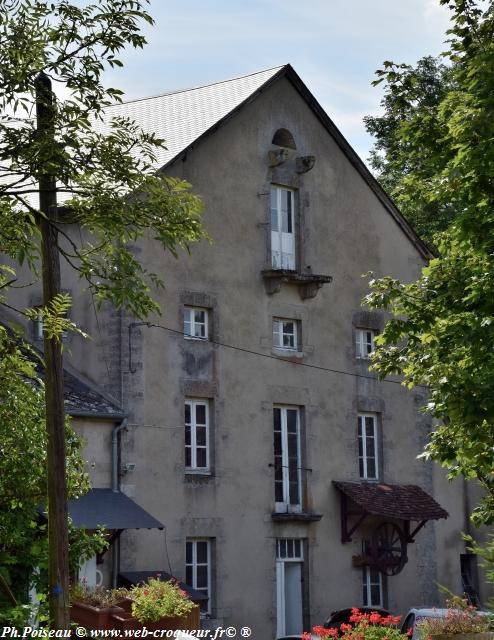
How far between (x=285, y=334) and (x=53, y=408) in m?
14.9

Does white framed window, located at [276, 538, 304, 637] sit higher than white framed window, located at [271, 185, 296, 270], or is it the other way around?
white framed window, located at [271, 185, 296, 270]

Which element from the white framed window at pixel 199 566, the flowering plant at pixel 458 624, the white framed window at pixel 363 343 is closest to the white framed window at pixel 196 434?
the white framed window at pixel 199 566

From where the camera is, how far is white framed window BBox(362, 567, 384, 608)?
85.5 ft

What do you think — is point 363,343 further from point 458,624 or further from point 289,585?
point 458,624

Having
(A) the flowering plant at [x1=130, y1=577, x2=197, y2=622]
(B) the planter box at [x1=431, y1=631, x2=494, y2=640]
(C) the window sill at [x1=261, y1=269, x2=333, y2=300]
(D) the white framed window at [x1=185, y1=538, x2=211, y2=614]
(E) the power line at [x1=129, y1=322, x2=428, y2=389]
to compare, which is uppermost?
(C) the window sill at [x1=261, y1=269, x2=333, y2=300]

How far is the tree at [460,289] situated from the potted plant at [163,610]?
165 inches

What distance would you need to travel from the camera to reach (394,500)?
86.0ft

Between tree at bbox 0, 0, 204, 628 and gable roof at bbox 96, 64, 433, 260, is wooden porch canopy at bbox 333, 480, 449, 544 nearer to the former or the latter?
gable roof at bbox 96, 64, 433, 260

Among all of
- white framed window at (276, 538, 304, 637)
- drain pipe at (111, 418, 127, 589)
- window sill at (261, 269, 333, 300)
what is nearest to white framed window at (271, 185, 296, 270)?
window sill at (261, 269, 333, 300)

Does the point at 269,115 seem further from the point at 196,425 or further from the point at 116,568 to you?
the point at 116,568

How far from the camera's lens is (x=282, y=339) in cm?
2600

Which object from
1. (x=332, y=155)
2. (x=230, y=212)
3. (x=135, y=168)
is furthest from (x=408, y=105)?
(x=332, y=155)

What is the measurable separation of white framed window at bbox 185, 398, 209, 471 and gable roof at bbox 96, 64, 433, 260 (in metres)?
4.97

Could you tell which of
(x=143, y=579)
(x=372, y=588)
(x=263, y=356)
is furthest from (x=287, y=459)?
(x=143, y=579)
